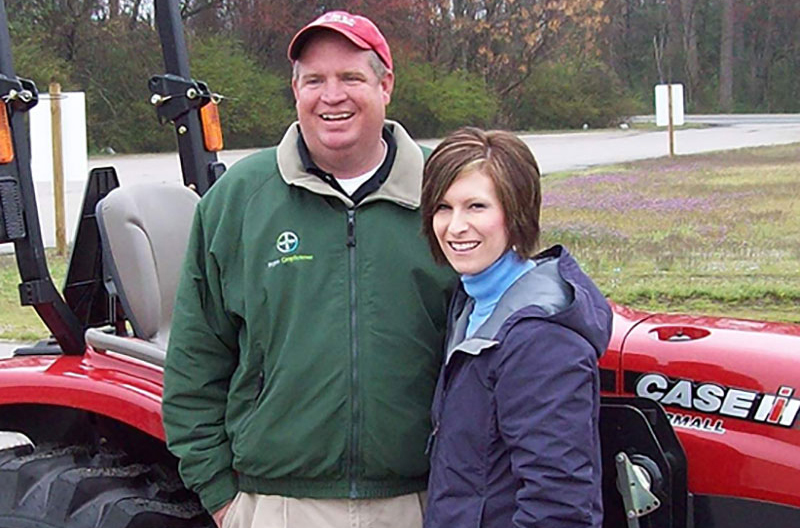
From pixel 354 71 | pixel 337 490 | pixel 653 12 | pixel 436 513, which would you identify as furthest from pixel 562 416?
pixel 653 12

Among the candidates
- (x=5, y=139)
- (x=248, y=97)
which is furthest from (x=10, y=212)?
(x=248, y=97)

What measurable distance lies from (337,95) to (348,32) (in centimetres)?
11

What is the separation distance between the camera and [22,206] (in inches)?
111

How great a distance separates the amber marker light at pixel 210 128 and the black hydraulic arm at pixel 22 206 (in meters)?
0.65

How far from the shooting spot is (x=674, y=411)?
236cm

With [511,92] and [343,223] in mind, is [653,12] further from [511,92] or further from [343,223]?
[343,223]

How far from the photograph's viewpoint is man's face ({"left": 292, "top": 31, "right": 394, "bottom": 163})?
2.12 m

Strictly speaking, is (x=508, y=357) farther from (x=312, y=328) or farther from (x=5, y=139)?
(x=5, y=139)

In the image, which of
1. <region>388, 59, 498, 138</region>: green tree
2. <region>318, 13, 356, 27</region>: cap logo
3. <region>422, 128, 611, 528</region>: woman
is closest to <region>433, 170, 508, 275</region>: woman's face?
<region>422, 128, 611, 528</region>: woman

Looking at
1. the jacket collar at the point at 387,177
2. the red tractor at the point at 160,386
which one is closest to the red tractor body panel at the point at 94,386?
the red tractor at the point at 160,386

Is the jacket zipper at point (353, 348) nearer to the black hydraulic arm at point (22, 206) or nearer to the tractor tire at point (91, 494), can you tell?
the tractor tire at point (91, 494)

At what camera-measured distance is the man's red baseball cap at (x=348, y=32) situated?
2.10 metres

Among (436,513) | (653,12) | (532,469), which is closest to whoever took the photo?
(532,469)

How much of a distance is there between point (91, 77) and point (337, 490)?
6.39 metres
